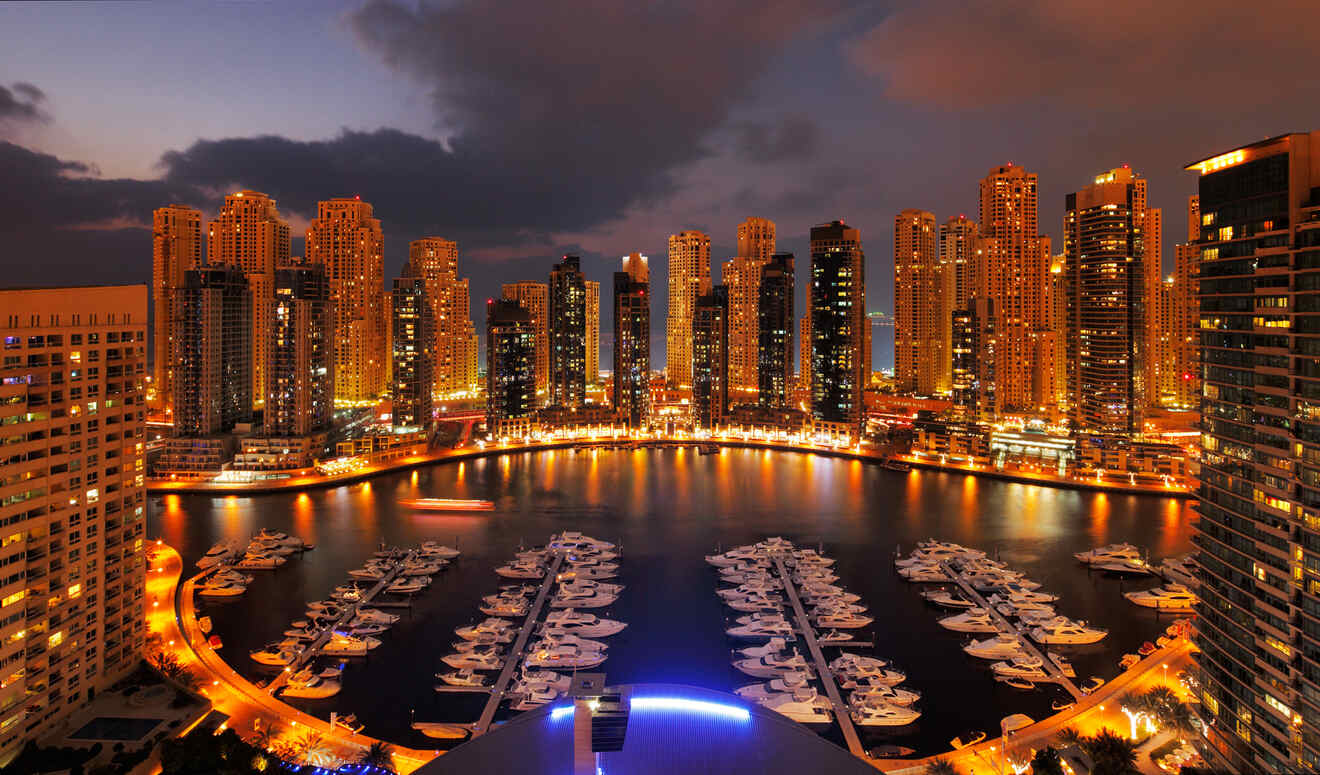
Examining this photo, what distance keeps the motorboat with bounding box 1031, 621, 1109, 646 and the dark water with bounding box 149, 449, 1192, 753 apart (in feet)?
0.89

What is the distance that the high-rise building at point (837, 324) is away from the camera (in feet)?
217

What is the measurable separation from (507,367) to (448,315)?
119 feet

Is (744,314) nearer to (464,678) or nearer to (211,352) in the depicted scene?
(211,352)

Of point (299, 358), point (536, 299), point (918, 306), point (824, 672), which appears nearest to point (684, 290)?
point (536, 299)

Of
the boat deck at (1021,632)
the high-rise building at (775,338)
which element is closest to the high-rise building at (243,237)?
the high-rise building at (775,338)

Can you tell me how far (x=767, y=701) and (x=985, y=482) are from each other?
114ft

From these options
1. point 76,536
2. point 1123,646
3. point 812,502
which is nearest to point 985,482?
point 812,502

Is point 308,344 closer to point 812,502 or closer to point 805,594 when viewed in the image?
point 812,502

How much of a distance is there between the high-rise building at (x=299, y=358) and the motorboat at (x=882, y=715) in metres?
41.0

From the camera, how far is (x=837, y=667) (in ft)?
69.4

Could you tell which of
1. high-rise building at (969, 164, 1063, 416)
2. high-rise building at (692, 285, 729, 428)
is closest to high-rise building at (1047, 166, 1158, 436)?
high-rise building at (969, 164, 1063, 416)

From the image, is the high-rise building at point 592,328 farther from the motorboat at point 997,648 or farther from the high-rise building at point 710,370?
the motorboat at point 997,648

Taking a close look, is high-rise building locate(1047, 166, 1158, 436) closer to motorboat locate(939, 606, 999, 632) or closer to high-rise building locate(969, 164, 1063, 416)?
high-rise building locate(969, 164, 1063, 416)

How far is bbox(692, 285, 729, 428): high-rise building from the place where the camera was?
234 feet
